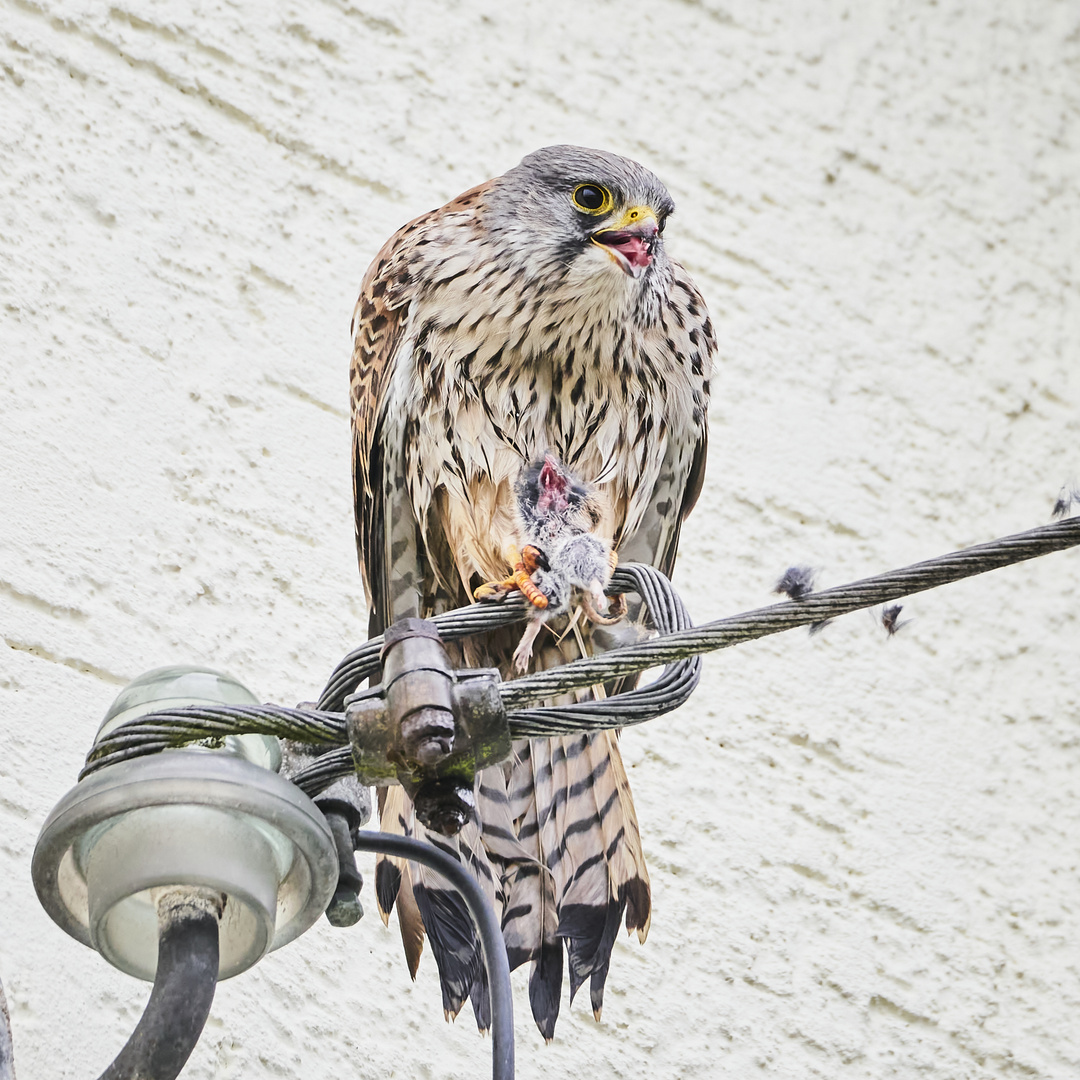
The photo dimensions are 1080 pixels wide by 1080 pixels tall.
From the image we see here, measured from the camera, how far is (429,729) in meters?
1.07

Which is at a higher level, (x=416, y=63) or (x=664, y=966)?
(x=416, y=63)

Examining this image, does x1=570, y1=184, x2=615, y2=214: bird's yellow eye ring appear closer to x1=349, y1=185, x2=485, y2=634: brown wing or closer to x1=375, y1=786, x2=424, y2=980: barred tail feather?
x1=349, y1=185, x2=485, y2=634: brown wing

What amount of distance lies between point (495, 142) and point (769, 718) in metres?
1.61

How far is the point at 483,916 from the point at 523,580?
0.55m

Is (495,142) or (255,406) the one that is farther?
(495,142)

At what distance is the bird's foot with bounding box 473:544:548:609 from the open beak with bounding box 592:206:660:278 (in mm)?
501

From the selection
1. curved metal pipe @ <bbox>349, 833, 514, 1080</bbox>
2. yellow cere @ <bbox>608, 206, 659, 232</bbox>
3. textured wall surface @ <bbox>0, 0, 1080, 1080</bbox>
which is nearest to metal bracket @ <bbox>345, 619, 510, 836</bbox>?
curved metal pipe @ <bbox>349, 833, 514, 1080</bbox>

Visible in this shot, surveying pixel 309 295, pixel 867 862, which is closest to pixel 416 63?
pixel 309 295

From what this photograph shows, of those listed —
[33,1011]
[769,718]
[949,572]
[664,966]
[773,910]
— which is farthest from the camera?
[769,718]

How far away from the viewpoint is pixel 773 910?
2537 mm

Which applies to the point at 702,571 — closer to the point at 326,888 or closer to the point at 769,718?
the point at 769,718

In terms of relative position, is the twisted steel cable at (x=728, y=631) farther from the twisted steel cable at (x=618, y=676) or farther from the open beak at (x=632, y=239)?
the open beak at (x=632, y=239)

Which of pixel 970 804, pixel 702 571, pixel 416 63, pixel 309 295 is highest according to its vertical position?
pixel 416 63

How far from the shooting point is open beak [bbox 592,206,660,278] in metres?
2.01
